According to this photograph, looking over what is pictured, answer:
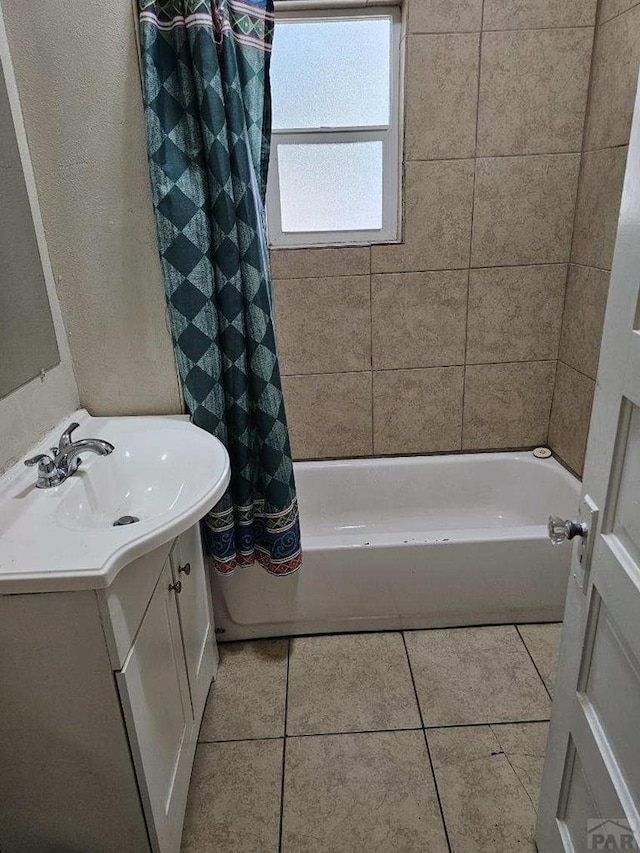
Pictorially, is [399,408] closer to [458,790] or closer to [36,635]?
[458,790]

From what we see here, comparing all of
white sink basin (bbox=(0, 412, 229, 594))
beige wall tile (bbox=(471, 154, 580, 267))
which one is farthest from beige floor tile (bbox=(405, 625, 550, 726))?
beige wall tile (bbox=(471, 154, 580, 267))

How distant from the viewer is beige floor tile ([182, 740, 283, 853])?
1332 millimetres

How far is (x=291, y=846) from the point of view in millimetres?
1319

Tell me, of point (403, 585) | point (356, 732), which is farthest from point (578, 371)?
point (356, 732)

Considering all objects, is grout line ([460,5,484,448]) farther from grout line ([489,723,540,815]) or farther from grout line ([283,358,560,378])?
grout line ([489,723,540,815])

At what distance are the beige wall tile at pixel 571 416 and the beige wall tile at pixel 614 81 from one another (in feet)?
2.75

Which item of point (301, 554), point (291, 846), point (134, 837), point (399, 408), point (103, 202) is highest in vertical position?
point (103, 202)

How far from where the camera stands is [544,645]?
6.15ft

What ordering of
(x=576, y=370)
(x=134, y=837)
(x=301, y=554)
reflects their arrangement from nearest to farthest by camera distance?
(x=134, y=837), (x=301, y=554), (x=576, y=370)

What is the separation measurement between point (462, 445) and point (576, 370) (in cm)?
57

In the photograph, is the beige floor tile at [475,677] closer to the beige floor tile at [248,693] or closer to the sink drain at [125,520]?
the beige floor tile at [248,693]

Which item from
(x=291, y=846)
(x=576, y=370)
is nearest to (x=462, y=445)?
(x=576, y=370)

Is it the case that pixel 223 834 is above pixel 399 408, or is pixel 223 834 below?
below

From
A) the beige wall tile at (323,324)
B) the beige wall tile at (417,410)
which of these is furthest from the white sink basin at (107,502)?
the beige wall tile at (417,410)
